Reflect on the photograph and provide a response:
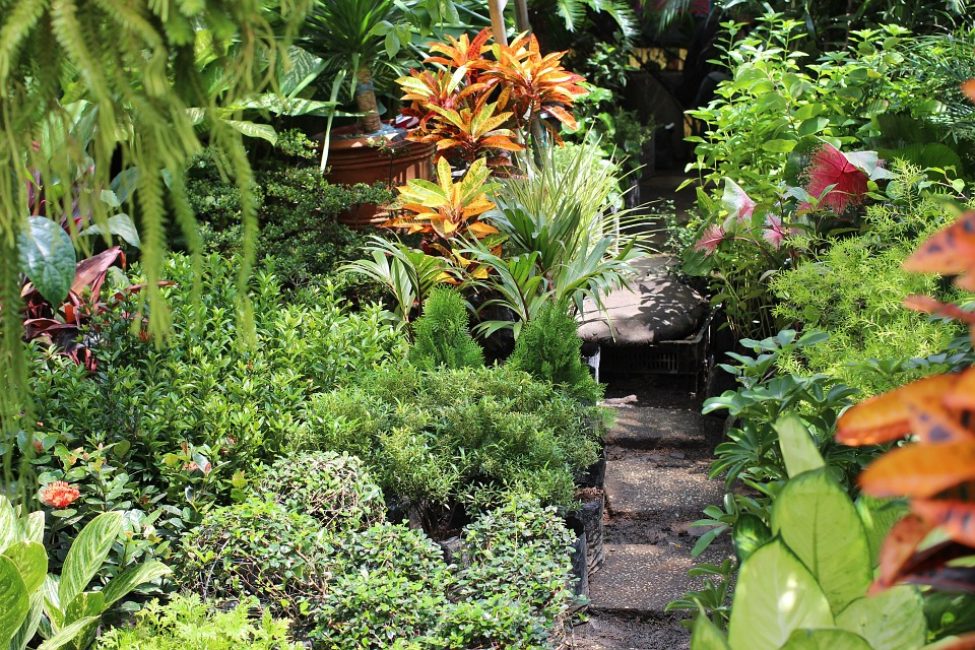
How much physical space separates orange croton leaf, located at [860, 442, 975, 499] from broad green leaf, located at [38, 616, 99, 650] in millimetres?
1969

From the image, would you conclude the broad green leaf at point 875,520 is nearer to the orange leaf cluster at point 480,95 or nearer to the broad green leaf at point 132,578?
the broad green leaf at point 132,578

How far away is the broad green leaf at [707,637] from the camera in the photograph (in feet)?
3.79

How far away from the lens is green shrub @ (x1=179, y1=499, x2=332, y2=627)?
2.26 m

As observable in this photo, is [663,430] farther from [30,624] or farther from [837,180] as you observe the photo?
[30,624]

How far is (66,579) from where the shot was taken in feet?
7.25

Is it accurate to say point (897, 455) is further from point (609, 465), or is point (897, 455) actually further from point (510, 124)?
point (510, 124)

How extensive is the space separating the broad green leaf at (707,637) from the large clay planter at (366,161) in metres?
3.58

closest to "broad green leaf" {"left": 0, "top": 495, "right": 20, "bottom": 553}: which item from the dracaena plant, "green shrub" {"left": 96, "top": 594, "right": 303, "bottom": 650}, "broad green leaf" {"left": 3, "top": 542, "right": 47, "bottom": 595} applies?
the dracaena plant

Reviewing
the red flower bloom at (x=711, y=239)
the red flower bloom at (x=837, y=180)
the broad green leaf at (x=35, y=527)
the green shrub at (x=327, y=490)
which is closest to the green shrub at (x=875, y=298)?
the red flower bloom at (x=837, y=180)

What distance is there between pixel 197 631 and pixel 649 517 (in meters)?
1.90

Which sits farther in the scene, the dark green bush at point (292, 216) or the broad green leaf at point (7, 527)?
the dark green bush at point (292, 216)

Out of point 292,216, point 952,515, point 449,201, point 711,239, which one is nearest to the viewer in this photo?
point 952,515

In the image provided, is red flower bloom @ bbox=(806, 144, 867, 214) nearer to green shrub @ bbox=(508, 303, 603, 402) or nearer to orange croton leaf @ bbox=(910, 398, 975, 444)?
green shrub @ bbox=(508, 303, 603, 402)

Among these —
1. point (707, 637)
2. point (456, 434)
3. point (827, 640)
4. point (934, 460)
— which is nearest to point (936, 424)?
point (934, 460)
